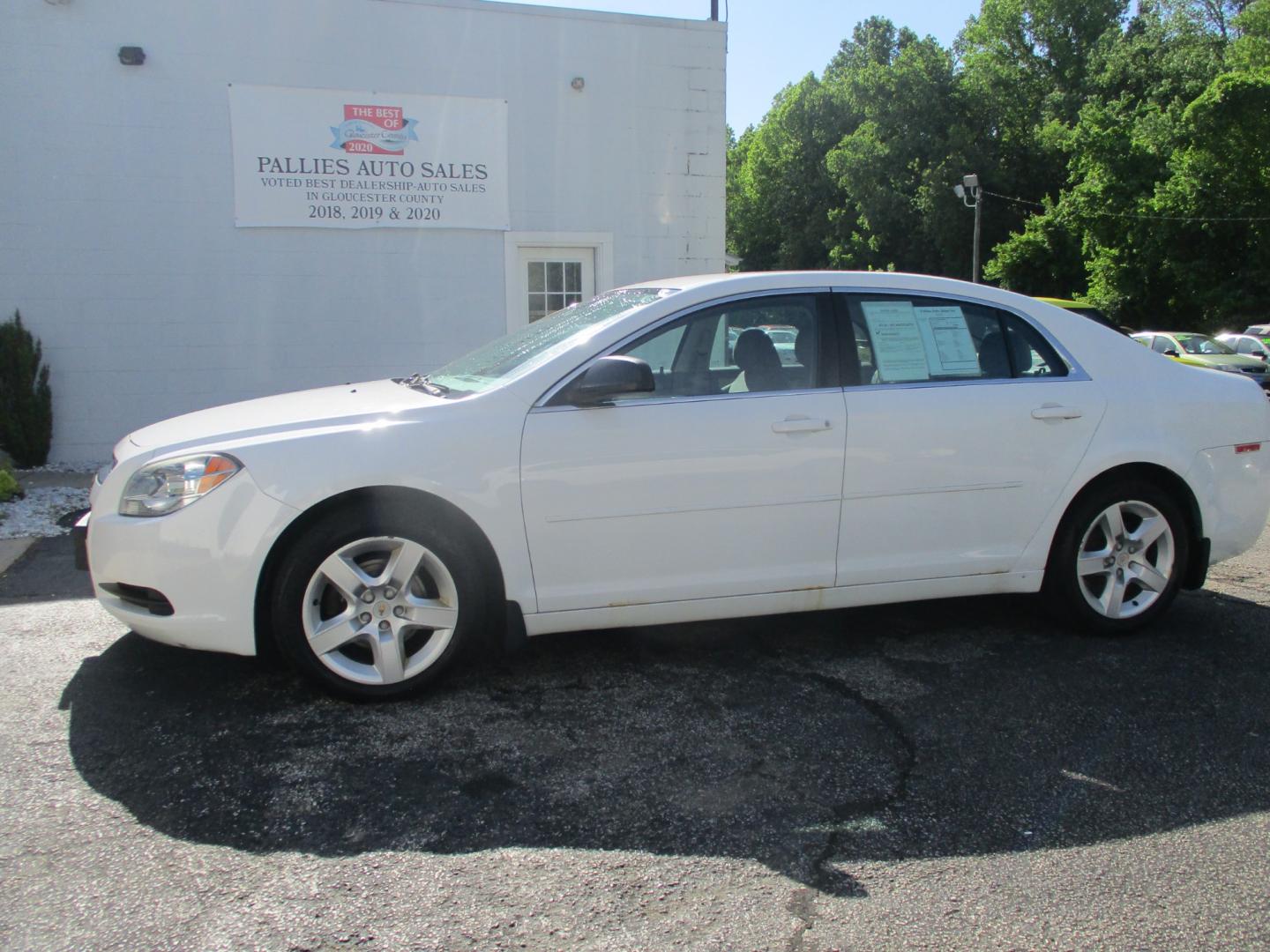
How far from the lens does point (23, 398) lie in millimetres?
8906

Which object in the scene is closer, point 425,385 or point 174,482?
point 174,482

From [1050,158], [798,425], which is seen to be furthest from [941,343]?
[1050,158]

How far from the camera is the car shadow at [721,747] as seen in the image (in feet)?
9.64

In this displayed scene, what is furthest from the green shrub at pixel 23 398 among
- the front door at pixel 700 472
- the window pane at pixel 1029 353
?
the window pane at pixel 1029 353

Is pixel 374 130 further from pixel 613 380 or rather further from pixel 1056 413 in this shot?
pixel 1056 413

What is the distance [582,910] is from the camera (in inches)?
101

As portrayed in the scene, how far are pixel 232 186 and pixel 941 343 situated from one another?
722 cm

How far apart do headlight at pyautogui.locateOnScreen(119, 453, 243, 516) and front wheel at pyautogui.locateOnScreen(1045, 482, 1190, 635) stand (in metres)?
3.37

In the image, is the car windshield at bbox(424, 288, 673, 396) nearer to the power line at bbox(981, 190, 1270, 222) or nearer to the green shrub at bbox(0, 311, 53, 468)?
the green shrub at bbox(0, 311, 53, 468)

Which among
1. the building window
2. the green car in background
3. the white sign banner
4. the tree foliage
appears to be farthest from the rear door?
the tree foliage

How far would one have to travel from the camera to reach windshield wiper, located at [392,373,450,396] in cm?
418

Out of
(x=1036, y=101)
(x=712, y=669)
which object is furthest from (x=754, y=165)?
(x=712, y=669)

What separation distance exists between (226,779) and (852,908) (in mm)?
1909

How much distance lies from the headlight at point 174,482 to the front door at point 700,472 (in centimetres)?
105
